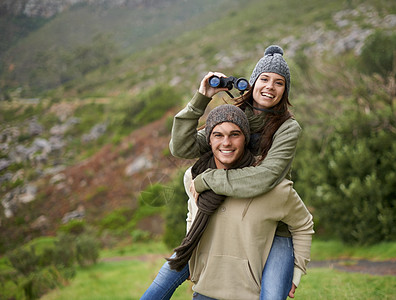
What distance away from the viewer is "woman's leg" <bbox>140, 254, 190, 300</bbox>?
7.24ft

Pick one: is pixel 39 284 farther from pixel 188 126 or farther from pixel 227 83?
pixel 227 83

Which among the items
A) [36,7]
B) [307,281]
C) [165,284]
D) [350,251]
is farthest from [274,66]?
[36,7]

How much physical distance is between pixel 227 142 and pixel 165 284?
3.57 ft

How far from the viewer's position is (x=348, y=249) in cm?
1037

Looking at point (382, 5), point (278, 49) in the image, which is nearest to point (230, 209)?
point (278, 49)

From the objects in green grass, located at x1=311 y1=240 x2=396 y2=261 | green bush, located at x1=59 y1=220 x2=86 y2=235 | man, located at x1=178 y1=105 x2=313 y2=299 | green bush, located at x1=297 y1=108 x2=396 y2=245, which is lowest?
green bush, located at x1=59 y1=220 x2=86 y2=235

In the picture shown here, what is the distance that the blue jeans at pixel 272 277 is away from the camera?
195 cm

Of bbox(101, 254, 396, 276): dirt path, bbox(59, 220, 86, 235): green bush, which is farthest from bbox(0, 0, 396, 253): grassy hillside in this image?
bbox(101, 254, 396, 276): dirt path

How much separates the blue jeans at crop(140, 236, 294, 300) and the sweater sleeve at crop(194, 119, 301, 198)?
46 centimetres

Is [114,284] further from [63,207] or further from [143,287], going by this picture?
[63,207]

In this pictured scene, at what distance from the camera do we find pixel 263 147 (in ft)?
7.04

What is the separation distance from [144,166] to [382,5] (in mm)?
30877

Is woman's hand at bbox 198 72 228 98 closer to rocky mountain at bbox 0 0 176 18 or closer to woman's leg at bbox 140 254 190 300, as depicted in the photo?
woman's leg at bbox 140 254 190 300

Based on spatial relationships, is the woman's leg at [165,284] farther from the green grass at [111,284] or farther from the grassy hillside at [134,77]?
the green grass at [111,284]
